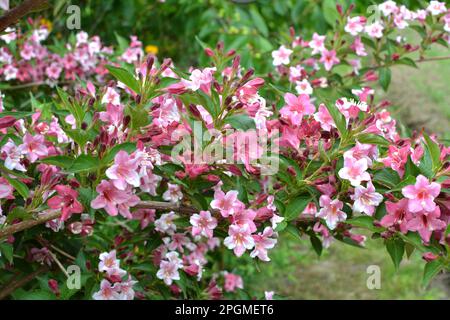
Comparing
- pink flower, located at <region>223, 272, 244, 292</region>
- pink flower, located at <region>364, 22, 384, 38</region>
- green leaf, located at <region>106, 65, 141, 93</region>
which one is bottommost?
pink flower, located at <region>223, 272, 244, 292</region>

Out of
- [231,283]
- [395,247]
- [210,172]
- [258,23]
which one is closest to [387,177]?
[395,247]

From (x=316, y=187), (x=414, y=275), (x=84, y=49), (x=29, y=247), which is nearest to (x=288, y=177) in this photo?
(x=316, y=187)

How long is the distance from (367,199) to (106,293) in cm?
67

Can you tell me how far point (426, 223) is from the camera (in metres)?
1.21

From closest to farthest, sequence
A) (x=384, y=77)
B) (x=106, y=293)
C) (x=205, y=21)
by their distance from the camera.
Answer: (x=106, y=293)
(x=384, y=77)
(x=205, y=21)

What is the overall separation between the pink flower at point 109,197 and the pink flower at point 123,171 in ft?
0.12

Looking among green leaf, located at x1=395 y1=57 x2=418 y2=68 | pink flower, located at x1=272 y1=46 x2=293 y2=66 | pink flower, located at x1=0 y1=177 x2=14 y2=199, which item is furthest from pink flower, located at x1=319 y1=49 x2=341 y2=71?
pink flower, located at x1=0 y1=177 x2=14 y2=199

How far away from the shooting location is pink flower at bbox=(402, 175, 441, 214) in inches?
45.6

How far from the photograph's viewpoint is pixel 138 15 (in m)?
4.00

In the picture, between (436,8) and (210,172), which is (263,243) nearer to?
(210,172)

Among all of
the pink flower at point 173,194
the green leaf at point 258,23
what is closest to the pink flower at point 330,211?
the pink flower at point 173,194

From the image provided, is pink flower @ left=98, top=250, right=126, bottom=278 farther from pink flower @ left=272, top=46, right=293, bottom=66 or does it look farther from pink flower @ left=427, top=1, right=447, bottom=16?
pink flower @ left=427, top=1, right=447, bottom=16

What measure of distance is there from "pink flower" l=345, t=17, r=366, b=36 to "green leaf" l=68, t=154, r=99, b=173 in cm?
124
